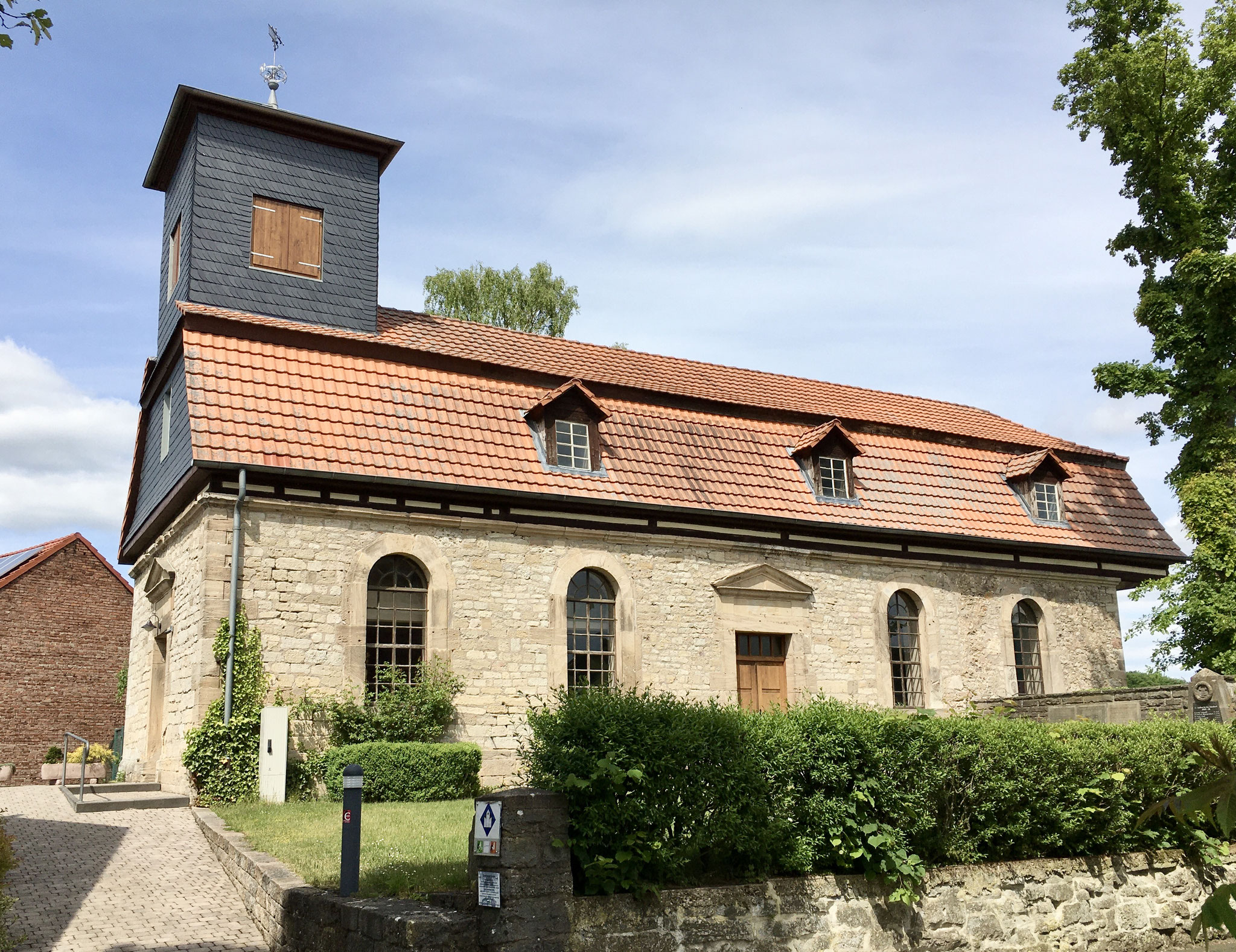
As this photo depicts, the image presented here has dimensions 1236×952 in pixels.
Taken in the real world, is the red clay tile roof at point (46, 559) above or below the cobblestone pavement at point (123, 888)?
above

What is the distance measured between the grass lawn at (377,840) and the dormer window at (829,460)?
29.4 feet

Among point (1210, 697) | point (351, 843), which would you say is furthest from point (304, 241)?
point (1210, 697)

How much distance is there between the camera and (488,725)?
49.5 ft

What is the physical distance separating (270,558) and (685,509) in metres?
6.42

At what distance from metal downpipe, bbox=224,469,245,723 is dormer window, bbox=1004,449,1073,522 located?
14647mm

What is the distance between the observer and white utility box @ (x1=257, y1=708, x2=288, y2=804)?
1310 cm

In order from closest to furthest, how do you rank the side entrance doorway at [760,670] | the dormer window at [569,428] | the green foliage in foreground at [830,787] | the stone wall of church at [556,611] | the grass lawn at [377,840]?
1. the green foliage in foreground at [830,787]
2. the grass lawn at [377,840]
3. the stone wall of church at [556,611]
4. the dormer window at [569,428]
5. the side entrance doorway at [760,670]

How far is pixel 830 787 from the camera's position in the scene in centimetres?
871

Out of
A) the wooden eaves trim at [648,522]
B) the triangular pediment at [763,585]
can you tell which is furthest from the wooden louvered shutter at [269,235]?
the triangular pediment at [763,585]

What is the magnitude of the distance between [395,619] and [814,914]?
823 centimetres

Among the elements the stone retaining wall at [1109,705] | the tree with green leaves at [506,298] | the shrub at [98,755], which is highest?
the tree with green leaves at [506,298]

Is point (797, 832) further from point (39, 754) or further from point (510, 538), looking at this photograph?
point (39, 754)

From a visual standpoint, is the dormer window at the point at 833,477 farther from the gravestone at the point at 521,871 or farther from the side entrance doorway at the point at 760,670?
the gravestone at the point at 521,871

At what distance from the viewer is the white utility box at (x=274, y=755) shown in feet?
43.0
